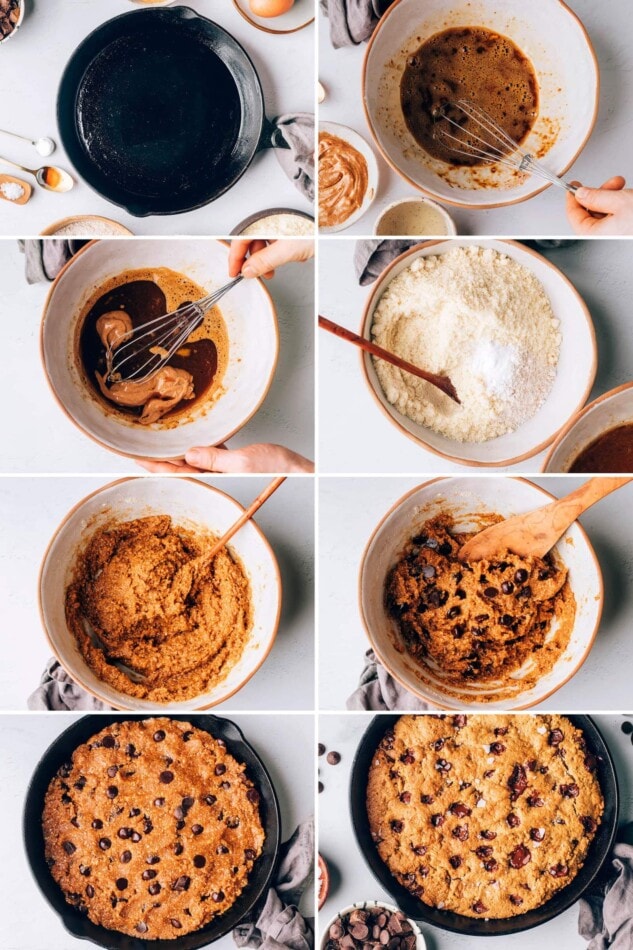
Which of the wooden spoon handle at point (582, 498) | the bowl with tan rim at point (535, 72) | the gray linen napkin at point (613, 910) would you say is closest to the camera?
the bowl with tan rim at point (535, 72)

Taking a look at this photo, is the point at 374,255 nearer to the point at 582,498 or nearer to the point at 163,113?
the point at 163,113

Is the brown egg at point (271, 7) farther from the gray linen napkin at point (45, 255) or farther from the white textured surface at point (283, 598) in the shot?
the white textured surface at point (283, 598)

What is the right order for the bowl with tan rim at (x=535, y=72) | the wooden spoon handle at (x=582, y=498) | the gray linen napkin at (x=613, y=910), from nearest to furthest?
the bowl with tan rim at (x=535, y=72) → the wooden spoon handle at (x=582, y=498) → the gray linen napkin at (x=613, y=910)

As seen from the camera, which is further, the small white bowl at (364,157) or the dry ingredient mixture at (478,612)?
the dry ingredient mixture at (478,612)

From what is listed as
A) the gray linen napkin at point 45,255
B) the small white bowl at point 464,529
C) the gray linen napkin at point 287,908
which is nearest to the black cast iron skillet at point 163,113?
the gray linen napkin at point 45,255

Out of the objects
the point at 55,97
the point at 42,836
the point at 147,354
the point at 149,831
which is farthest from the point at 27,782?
the point at 55,97
